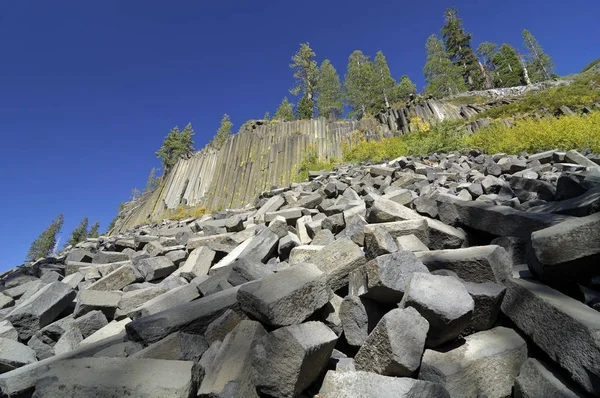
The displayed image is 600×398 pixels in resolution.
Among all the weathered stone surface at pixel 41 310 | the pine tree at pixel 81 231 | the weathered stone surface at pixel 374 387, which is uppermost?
the pine tree at pixel 81 231

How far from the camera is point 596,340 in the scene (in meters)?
1.11

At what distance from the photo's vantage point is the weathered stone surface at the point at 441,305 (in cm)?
137

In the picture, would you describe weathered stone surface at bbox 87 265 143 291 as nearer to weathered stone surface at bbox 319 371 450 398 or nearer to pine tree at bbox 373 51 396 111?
weathered stone surface at bbox 319 371 450 398

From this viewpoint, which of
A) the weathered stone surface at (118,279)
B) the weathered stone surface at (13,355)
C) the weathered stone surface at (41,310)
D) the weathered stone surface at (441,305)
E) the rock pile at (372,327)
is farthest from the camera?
the weathered stone surface at (118,279)

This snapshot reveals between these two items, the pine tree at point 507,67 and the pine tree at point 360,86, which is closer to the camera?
the pine tree at point 360,86

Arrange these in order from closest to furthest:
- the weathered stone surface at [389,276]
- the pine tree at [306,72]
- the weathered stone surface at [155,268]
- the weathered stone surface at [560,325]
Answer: the weathered stone surface at [560,325] < the weathered stone surface at [389,276] < the weathered stone surface at [155,268] < the pine tree at [306,72]

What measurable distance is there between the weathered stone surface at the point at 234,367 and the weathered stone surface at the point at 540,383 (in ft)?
3.70

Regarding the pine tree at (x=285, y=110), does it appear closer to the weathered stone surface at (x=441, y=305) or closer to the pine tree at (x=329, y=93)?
the pine tree at (x=329, y=93)

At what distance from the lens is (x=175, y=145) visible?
47594 millimetres

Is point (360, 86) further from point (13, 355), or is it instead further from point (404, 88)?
point (13, 355)

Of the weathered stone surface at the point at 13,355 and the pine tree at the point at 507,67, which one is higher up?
the pine tree at the point at 507,67

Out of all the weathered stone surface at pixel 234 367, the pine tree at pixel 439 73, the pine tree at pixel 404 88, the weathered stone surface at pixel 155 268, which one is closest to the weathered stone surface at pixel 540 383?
the weathered stone surface at pixel 234 367

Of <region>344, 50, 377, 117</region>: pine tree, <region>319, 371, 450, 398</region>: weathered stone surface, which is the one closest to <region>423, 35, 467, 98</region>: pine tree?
<region>344, 50, 377, 117</region>: pine tree

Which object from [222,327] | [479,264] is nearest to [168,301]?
[222,327]
